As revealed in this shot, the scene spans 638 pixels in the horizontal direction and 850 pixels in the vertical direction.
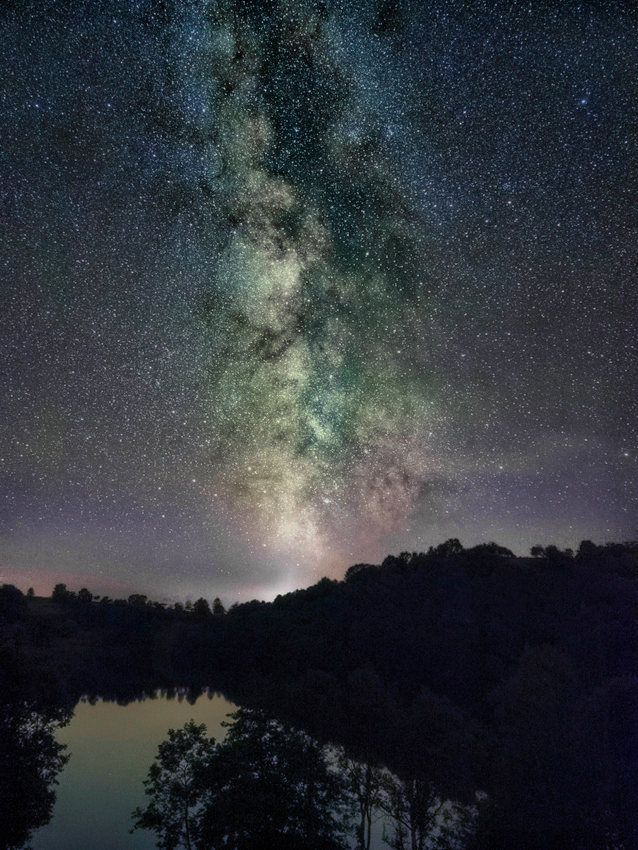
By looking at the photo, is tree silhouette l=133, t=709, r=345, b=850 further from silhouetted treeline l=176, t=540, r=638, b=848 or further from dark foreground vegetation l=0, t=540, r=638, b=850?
silhouetted treeline l=176, t=540, r=638, b=848

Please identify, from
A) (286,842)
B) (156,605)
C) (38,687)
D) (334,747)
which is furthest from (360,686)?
(156,605)

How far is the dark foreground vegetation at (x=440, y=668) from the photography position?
25.3 meters

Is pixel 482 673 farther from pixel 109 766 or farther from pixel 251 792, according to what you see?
pixel 251 792

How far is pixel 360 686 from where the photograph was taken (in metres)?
41.2

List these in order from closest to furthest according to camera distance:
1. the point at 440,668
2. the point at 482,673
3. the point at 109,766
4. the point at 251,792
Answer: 1. the point at 251,792
2. the point at 109,766
3. the point at 482,673
4. the point at 440,668

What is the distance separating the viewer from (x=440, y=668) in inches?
2960

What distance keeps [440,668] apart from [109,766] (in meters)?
53.0

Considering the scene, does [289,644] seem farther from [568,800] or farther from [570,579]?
[568,800]

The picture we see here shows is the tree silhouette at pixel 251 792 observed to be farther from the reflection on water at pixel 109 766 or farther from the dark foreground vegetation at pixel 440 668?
the reflection on water at pixel 109 766

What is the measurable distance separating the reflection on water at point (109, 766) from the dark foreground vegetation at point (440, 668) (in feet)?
18.6

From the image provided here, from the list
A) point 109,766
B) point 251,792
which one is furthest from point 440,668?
point 251,792

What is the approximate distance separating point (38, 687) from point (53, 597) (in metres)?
164

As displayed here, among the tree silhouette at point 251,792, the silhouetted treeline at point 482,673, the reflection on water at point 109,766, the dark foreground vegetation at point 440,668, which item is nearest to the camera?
the tree silhouette at point 251,792

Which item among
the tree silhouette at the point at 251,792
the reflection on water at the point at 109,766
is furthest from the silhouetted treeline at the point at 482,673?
the reflection on water at the point at 109,766
